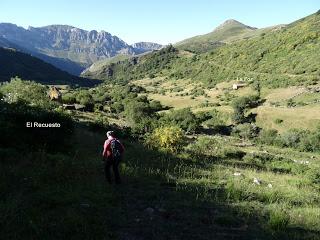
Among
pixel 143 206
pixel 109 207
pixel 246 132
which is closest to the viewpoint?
pixel 109 207

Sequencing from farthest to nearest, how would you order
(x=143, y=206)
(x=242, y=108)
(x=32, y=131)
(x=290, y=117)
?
(x=242, y=108) < (x=290, y=117) < (x=32, y=131) < (x=143, y=206)

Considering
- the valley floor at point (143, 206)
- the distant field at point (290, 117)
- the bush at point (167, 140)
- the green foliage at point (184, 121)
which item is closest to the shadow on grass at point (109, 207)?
the valley floor at point (143, 206)

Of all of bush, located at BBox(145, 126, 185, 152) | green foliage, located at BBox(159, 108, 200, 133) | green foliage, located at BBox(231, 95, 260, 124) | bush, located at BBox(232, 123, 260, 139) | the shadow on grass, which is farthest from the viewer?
green foliage, located at BBox(231, 95, 260, 124)

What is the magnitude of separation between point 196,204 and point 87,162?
259 inches

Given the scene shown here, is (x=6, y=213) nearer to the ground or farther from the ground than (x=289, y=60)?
nearer to the ground

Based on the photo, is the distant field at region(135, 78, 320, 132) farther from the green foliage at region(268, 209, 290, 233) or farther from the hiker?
the green foliage at region(268, 209, 290, 233)

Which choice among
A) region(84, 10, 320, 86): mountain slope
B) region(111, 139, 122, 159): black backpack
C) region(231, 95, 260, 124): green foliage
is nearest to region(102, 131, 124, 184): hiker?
region(111, 139, 122, 159): black backpack

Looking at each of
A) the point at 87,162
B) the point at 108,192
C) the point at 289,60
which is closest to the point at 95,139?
the point at 87,162

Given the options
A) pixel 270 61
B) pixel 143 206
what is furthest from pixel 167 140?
pixel 270 61

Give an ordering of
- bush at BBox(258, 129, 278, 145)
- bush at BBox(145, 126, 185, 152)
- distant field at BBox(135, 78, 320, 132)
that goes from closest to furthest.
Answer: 1. bush at BBox(145, 126, 185, 152)
2. bush at BBox(258, 129, 278, 145)
3. distant field at BBox(135, 78, 320, 132)

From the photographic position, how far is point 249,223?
10391 mm

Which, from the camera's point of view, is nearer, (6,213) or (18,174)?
(6,213)

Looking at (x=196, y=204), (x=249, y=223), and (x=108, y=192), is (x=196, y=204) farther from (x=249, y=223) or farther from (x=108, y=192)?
(x=108, y=192)

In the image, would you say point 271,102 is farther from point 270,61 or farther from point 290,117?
point 270,61
